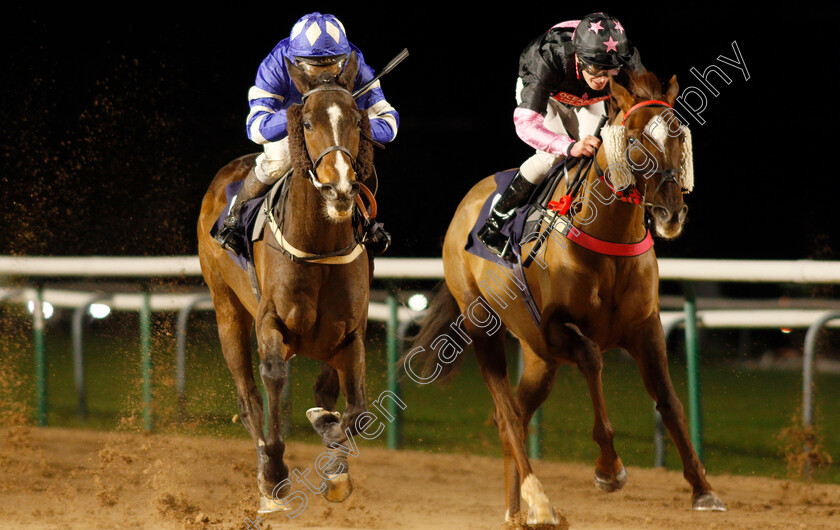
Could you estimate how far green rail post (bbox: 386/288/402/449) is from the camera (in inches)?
245

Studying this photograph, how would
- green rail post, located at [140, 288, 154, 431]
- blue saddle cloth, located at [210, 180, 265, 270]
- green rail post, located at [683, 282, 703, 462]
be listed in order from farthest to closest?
green rail post, located at [140, 288, 154, 431] → green rail post, located at [683, 282, 703, 462] → blue saddle cloth, located at [210, 180, 265, 270]

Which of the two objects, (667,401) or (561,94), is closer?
(667,401)

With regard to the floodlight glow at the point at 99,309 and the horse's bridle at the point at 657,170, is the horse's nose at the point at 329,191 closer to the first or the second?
the horse's bridle at the point at 657,170

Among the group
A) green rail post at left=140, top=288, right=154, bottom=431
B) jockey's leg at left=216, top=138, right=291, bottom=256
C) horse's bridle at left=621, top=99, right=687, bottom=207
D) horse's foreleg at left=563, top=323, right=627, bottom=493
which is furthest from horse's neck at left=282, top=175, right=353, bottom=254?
green rail post at left=140, top=288, right=154, bottom=431

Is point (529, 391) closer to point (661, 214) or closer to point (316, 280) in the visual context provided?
point (316, 280)

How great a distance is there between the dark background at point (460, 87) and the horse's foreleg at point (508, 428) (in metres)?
6.02

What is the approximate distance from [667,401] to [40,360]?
4555mm

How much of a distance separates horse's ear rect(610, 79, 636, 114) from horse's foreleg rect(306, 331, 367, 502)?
4.44ft

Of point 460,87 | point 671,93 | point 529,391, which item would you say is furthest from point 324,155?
point 460,87

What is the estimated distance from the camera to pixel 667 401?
12.8 feet

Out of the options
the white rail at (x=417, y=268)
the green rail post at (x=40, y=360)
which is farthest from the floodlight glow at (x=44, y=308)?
the white rail at (x=417, y=268)

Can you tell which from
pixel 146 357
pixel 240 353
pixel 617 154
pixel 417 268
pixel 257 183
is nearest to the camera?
pixel 617 154

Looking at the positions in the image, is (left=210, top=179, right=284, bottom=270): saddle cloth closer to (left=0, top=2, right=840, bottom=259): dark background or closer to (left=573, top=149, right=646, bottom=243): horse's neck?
(left=573, top=149, right=646, bottom=243): horse's neck

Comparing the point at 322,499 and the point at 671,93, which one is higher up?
the point at 671,93
